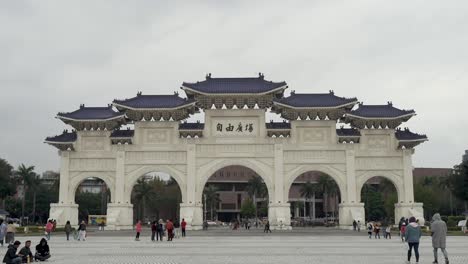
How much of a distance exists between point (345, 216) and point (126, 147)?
17.2 m

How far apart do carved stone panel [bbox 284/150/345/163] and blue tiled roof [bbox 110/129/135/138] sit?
12.0m

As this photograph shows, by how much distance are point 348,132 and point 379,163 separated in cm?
326

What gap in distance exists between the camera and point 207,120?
40531 millimetres

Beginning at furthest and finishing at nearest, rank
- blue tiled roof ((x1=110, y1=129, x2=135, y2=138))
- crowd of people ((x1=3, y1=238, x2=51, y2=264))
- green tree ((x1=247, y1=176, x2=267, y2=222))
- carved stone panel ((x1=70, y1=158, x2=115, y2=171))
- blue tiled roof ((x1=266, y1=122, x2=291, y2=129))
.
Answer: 1. green tree ((x1=247, y1=176, x2=267, y2=222))
2. blue tiled roof ((x1=110, y1=129, x2=135, y2=138))
3. carved stone panel ((x1=70, y1=158, x2=115, y2=171))
4. blue tiled roof ((x1=266, y1=122, x2=291, y2=129))
5. crowd of people ((x1=3, y1=238, x2=51, y2=264))

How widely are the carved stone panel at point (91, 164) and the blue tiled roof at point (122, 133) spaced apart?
6.37ft

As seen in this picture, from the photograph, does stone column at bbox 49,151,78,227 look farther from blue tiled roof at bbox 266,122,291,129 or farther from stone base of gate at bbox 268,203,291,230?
blue tiled roof at bbox 266,122,291,129

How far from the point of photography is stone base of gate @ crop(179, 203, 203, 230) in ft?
130

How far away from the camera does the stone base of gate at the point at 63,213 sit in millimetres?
40750

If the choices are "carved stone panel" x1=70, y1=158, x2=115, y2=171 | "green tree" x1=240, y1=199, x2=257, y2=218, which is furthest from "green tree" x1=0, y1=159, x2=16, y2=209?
"green tree" x1=240, y1=199, x2=257, y2=218

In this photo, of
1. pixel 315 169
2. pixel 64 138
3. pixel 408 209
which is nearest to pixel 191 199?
pixel 315 169

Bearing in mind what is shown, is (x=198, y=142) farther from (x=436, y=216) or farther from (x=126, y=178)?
(x=436, y=216)

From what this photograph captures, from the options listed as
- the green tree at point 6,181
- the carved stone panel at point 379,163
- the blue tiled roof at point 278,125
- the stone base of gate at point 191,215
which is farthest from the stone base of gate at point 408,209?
the green tree at point 6,181

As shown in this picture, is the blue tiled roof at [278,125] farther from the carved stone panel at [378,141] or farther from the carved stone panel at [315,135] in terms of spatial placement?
the carved stone panel at [378,141]

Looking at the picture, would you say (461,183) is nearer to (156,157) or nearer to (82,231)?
(156,157)
